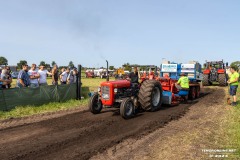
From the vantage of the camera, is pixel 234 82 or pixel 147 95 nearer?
pixel 147 95

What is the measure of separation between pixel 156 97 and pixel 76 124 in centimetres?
349

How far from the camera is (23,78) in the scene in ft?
33.5

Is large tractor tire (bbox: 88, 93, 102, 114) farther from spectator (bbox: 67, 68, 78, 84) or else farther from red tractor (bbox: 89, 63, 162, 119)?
spectator (bbox: 67, 68, 78, 84)

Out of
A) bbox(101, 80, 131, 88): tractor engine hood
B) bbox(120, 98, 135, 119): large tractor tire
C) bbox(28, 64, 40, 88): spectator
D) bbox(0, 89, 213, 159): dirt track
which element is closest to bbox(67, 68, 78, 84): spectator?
bbox(28, 64, 40, 88): spectator

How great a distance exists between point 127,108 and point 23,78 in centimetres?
481

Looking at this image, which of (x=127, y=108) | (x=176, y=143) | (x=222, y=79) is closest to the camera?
(x=176, y=143)

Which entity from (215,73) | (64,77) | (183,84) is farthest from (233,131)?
(215,73)

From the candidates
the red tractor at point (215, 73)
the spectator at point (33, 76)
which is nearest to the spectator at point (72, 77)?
the spectator at point (33, 76)

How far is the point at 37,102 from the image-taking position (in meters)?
10.4

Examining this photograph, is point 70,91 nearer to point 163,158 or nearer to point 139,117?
point 139,117

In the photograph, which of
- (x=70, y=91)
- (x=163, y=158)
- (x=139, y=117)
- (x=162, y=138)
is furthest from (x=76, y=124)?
(x=70, y=91)

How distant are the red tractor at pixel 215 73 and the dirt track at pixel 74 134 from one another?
12299 millimetres

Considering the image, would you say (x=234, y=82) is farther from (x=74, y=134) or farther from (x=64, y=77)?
(x=64, y=77)

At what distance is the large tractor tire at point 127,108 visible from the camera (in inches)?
301
